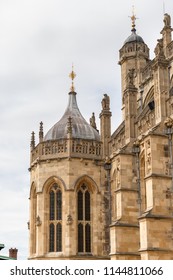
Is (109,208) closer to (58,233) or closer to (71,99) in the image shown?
(58,233)

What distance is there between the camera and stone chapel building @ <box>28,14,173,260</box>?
924 inches

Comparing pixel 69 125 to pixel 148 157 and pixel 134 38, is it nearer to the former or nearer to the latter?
pixel 148 157

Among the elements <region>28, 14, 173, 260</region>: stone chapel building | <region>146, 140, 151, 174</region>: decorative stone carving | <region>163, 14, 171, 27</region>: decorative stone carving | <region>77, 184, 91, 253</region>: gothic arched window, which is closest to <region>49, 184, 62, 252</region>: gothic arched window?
<region>28, 14, 173, 260</region>: stone chapel building

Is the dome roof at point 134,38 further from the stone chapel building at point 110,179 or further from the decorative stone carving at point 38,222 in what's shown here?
the decorative stone carving at point 38,222

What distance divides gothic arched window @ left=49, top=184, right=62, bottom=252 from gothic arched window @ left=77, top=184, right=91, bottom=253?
112 cm

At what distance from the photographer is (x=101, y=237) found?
99.7ft

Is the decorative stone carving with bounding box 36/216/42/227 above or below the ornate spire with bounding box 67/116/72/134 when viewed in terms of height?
→ below

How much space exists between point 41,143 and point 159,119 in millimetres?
9683

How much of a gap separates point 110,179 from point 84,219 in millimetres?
2818

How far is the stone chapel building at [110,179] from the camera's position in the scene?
23.5 metres

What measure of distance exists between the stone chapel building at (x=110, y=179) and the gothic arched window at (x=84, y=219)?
0.06m

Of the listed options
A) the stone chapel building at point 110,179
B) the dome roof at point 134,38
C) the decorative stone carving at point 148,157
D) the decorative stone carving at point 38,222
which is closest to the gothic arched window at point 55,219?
the stone chapel building at point 110,179

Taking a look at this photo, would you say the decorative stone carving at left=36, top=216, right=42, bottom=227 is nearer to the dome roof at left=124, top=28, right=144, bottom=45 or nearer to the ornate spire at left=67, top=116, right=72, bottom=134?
the ornate spire at left=67, top=116, right=72, bottom=134

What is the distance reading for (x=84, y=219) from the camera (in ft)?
99.8
